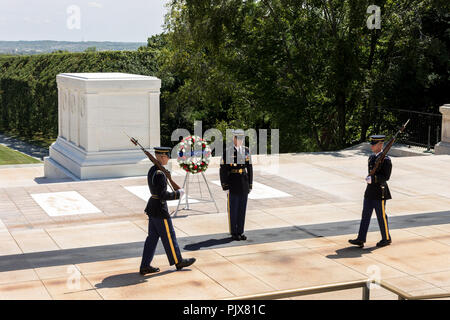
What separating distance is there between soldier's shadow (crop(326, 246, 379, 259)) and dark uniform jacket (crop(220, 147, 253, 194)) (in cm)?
149

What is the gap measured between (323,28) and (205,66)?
6.52m

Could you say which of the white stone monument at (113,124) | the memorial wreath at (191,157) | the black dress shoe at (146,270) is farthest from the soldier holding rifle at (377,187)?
the white stone monument at (113,124)

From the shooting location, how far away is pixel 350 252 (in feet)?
28.3

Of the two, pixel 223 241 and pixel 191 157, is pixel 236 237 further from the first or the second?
pixel 191 157

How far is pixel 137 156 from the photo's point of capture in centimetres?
1462

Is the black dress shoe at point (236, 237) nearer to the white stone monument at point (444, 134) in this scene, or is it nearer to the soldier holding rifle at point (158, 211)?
the soldier holding rifle at point (158, 211)

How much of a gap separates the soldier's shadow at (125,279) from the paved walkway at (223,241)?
1 centimetres

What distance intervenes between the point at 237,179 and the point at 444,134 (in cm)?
1072

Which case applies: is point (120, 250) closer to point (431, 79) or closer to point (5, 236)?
point (5, 236)

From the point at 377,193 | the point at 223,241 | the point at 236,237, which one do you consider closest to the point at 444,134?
the point at 377,193

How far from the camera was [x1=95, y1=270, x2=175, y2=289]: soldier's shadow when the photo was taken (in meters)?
7.15

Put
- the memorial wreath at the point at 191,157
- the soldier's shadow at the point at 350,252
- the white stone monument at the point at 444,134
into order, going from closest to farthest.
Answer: the soldier's shadow at the point at 350,252 < the memorial wreath at the point at 191,157 < the white stone monument at the point at 444,134

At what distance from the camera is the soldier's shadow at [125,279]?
7.15 meters

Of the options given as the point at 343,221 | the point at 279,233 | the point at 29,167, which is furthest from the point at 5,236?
the point at 29,167
